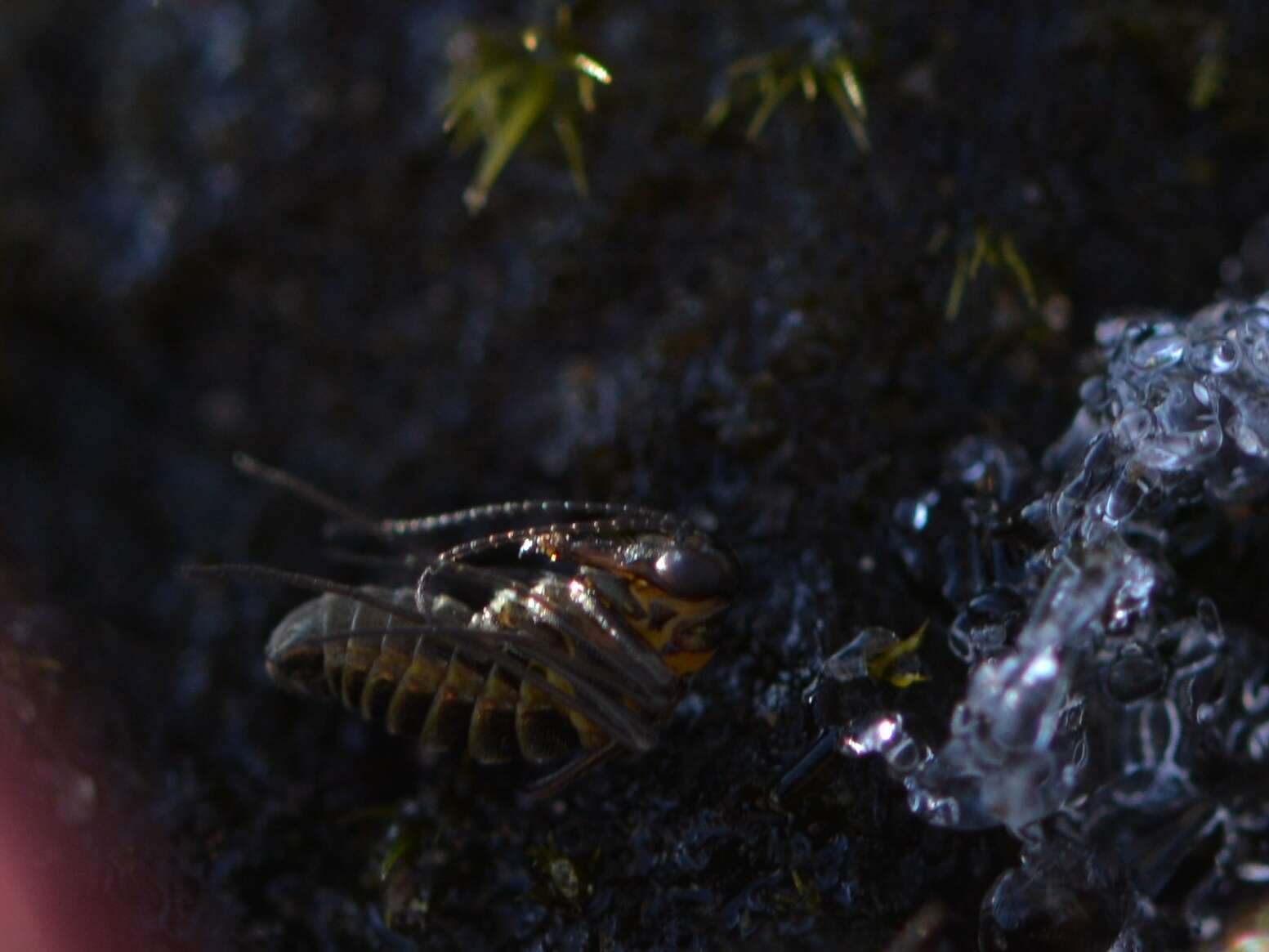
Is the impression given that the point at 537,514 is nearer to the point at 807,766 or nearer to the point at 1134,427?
the point at 807,766

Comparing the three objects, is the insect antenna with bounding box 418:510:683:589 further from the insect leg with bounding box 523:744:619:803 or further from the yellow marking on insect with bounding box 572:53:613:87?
the yellow marking on insect with bounding box 572:53:613:87

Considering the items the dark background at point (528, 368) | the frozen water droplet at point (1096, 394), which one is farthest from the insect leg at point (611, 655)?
the frozen water droplet at point (1096, 394)

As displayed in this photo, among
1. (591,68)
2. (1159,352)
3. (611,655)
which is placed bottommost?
(611,655)

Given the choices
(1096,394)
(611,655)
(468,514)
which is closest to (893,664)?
(611,655)

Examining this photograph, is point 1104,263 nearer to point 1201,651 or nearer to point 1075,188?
point 1075,188

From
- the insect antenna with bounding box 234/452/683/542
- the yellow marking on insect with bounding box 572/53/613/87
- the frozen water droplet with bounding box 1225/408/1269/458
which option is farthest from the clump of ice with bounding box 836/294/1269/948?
the yellow marking on insect with bounding box 572/53/613/87

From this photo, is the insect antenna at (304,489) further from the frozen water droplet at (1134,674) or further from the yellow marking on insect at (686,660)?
the frozen water droplet at (1134,674)

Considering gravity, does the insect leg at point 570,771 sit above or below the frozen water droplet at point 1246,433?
below
